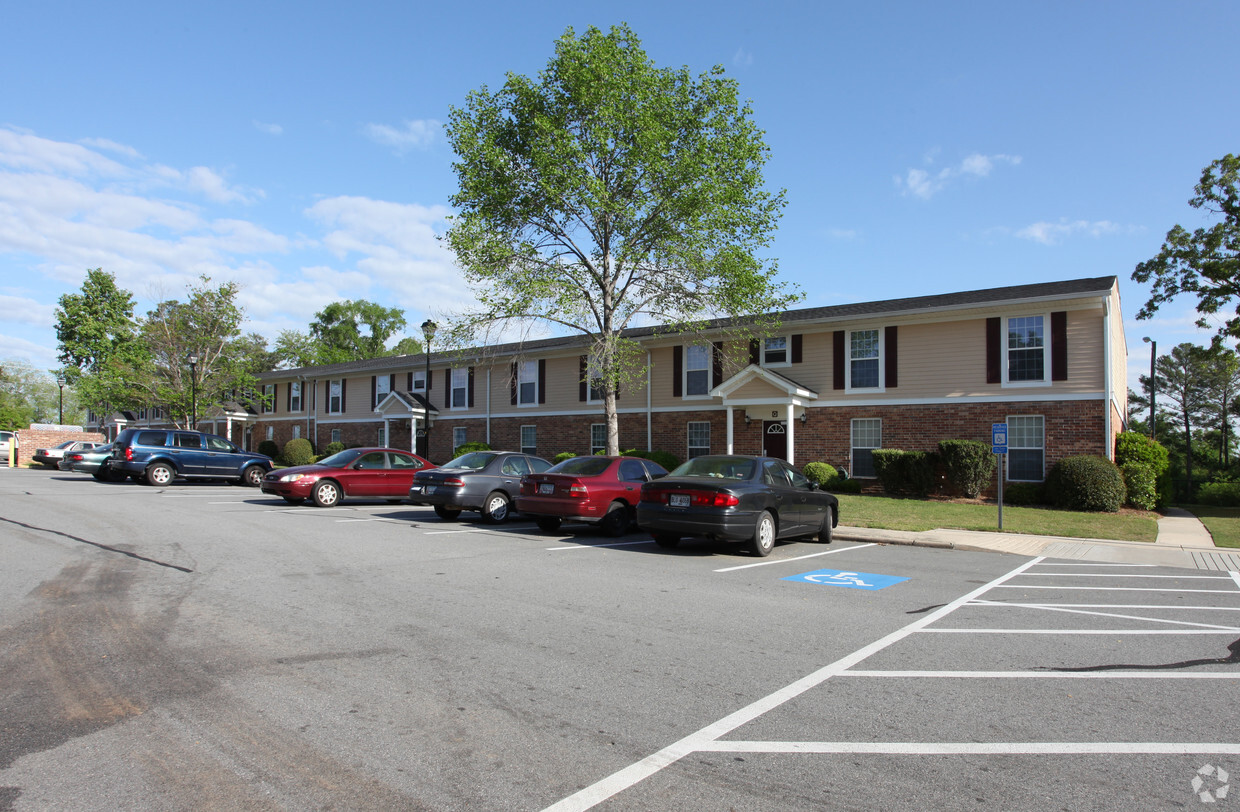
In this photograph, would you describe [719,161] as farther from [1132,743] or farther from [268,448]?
[268,448]

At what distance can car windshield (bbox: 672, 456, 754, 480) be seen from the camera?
36.6 ft

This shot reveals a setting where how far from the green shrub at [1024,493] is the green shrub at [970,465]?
557 mm

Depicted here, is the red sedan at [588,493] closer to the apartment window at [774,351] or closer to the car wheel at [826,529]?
the car wheel at [826,529]

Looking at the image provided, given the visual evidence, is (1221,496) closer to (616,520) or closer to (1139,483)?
(1139,483)

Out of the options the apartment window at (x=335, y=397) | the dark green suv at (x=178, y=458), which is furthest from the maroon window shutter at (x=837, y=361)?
the apartment window at (x=335, y=397)

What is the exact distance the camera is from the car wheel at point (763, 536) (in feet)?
35.0

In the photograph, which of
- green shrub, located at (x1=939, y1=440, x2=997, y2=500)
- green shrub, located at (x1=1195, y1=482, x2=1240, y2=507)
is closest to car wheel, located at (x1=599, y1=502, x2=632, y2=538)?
green shrub, located at (x1=939, y1=440, x2=997, y2=500)

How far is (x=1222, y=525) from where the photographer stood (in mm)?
16891

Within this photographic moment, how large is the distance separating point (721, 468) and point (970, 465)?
1145cm

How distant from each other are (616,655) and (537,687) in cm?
90

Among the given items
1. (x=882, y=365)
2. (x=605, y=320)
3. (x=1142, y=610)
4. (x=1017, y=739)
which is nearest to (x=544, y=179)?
(x=605, y=320)

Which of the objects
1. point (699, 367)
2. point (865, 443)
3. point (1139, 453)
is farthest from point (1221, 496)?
point (699, 367)

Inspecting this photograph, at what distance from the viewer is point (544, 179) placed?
2095 centimetres

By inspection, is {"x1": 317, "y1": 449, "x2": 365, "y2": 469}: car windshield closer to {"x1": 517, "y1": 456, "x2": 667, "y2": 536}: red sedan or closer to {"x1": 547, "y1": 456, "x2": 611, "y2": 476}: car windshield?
{"x1": 517, "y1": 456, "x2": 667, "y2": 536}: red sedan
